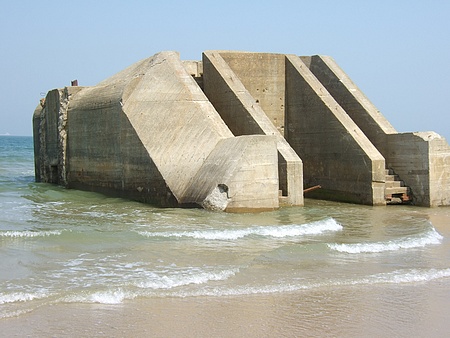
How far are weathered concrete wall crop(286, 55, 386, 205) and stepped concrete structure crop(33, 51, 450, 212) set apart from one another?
0.03 metres

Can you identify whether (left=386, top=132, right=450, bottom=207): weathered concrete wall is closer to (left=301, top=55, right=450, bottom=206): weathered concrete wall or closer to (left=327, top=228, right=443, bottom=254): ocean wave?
A: (left=301, top=55, right=450, bottom=206): weathered concrete wall

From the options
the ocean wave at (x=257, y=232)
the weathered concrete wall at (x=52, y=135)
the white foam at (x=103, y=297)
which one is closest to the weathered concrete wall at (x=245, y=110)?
the ocean wave at (x=257, y=232)

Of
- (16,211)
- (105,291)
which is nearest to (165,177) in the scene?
(16,211)

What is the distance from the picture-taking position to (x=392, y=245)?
10039 mm

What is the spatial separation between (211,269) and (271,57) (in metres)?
10.0

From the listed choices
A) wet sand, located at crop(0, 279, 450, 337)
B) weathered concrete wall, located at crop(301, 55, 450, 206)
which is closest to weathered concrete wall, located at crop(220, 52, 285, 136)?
weathered concrete wall, located at crop(301, 55, 450, 206)

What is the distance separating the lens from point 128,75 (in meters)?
16.3

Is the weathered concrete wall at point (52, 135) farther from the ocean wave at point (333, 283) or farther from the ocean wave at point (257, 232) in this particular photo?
the ocean wave at point (333, 283)

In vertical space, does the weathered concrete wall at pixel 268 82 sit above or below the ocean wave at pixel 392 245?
above

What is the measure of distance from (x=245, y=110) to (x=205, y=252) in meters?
6.03

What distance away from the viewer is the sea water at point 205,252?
720cm

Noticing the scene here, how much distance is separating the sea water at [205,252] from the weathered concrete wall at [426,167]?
1.67ft

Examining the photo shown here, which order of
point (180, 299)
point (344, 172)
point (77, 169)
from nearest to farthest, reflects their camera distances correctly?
point (180, 299) → point (344, 172) → point (77, 169)

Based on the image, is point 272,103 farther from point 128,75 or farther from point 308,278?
point 308,278
